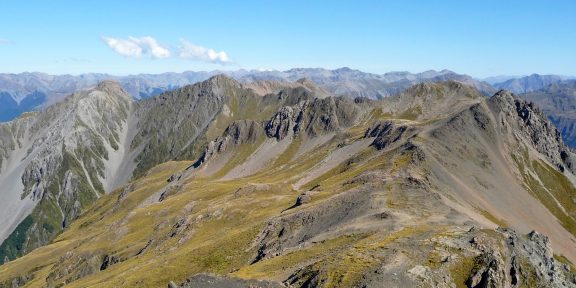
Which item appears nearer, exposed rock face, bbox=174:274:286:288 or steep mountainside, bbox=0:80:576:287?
exposed rock face, bbox=174:274:286:288

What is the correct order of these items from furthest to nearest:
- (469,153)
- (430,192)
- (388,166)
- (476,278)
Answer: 1. (469,153)
2. (388,166)
3. (430,192)
4. (476,278)

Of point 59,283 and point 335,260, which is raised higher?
Answer: point 335,260

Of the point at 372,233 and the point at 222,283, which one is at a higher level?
the point at 222,283

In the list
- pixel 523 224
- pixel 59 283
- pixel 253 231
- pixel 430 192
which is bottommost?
pixel 59 283

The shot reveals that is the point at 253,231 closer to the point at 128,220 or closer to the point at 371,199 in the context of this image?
the point at 371,199

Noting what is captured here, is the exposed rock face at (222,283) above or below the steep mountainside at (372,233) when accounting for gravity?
above

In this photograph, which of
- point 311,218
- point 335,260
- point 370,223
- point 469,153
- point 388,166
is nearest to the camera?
point 335,260

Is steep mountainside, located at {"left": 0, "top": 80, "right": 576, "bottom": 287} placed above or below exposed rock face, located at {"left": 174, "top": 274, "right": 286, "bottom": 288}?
below

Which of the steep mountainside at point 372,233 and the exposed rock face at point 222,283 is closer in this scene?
the exposed rock face at point 222,283

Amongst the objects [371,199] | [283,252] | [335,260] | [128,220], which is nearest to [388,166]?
[371,199]

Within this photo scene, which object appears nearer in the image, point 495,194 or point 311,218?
point 311,218

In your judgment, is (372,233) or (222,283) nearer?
(222,283)
